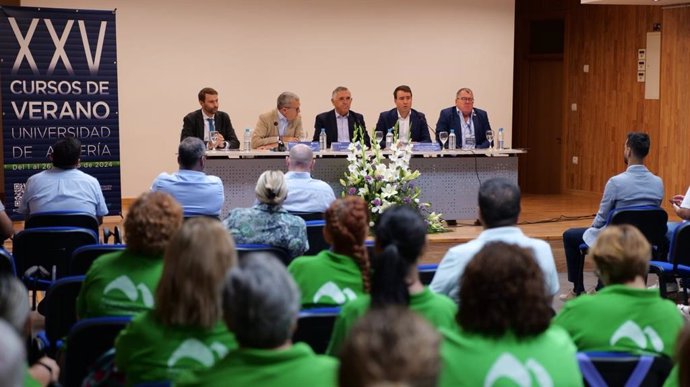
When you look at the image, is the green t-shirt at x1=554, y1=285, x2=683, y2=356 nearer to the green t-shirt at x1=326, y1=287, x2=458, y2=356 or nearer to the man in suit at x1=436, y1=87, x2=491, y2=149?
the green t-shirt at x1=326, y1=287, x2=458, y2=356

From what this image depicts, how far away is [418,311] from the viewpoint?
3213mm

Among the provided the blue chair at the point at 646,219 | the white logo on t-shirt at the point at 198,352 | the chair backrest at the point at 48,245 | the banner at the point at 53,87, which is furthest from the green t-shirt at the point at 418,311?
the banner at the point at 53,87

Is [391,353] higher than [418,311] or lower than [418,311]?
higher

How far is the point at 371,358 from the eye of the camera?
169 centimetres

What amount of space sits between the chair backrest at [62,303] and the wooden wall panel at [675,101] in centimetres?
935

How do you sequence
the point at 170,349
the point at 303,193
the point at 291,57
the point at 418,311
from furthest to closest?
the point at 291,57 → the point at 303,193 → the point at 418,311 → the point at 170,349

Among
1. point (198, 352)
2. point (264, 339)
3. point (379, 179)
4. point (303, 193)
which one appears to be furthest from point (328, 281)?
point (379, 179)

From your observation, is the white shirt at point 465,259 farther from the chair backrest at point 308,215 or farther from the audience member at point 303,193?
the audience member at point 303,193

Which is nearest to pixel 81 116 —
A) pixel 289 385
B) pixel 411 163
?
pixel 411 163

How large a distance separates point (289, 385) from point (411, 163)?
736 cm

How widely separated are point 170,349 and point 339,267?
1.15 meters

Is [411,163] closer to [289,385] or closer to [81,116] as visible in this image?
[81,116]

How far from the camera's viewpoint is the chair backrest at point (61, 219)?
6047mm

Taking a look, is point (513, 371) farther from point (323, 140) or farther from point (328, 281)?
point (323, 140)
